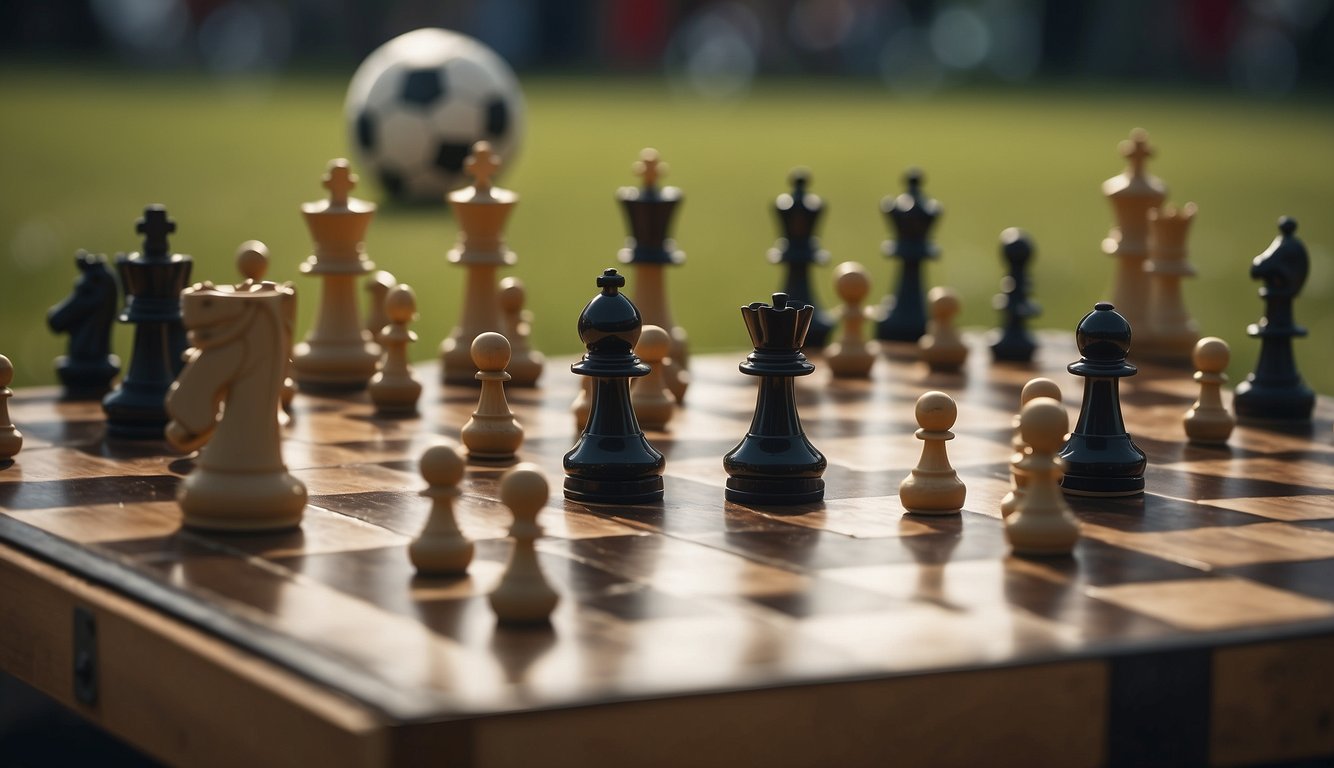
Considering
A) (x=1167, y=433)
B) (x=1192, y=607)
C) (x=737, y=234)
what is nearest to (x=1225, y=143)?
(x=737, y=234)

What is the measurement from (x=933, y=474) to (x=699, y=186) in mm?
10206

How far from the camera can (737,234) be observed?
10.5 m

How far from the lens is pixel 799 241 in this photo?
4.25 metres

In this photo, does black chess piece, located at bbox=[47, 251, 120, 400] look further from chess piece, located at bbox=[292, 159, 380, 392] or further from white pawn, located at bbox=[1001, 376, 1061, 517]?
white pawn, located at bbox=[1001, 376, 1061, 517]

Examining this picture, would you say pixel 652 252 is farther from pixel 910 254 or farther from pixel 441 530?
pixel 441 530

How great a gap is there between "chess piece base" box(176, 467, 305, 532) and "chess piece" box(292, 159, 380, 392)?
1.25 metres

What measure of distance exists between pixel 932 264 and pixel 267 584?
7309 mm

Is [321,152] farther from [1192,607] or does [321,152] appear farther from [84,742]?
[1192,607]

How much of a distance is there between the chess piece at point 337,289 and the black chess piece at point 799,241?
93 cm

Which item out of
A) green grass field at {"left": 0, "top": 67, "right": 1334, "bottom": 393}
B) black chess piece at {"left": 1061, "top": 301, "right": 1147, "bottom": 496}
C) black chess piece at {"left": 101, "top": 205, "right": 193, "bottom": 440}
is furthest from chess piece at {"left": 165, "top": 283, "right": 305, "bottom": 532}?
green grass field at {"left": 0, "top": 67, "right": 1334, "bottom": 393}

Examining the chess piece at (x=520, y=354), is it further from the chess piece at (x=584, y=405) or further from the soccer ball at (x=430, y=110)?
the soccer ball at (x=430, y=110)

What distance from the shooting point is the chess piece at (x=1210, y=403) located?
315cm

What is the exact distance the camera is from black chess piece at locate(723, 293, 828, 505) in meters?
2.67

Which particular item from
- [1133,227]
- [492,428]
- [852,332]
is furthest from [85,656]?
[1133,227]
